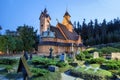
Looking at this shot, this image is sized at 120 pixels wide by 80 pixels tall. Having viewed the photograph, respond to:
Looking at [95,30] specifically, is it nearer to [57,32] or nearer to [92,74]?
[57,32]

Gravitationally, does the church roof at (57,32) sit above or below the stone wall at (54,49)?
above

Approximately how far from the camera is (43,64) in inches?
1406

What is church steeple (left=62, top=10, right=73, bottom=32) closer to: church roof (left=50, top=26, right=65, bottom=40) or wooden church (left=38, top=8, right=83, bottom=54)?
wooden church (left=38, top=8, right=83, bottom=54)

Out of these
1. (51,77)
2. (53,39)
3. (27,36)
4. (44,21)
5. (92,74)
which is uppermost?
(44,21)

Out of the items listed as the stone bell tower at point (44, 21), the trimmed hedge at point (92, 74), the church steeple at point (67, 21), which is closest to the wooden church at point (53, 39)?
the stone bell tower at point (44, 21)

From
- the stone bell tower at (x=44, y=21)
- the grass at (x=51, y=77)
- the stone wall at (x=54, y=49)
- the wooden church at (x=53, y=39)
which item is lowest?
the grass at (x=51, y=77)

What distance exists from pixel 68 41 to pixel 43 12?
9765 mm

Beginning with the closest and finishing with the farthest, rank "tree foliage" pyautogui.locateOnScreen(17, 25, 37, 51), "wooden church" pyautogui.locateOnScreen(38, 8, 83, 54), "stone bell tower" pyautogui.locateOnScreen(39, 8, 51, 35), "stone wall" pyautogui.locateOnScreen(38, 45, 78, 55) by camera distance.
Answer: "stone wall" pyautogui.locateOnScreen(38, 45, 78, 55), "wooden church" pyautogui.locateOnScreen(38, 8, 83, 54), "tree foliage" pyautogui.locateOnScreen(17, 25, 37, 51), "stone bell tower" pyautogui.locateOnScreen(39, 8, 51, 35)

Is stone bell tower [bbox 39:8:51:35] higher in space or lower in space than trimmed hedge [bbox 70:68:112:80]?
higher

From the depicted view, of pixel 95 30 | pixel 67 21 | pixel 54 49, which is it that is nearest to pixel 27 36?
pixel 54 49

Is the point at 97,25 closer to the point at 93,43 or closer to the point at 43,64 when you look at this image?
the point at 93,43

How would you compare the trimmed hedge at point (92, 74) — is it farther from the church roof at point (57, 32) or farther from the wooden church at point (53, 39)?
the church roof at point (57, 32)

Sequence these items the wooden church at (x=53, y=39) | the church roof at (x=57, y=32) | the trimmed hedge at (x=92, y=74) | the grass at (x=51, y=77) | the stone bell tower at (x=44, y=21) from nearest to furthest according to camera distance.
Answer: the grass at (x=51, y=77), the trimmed hedge at (x=92, y=74), the wooden church at (x=53, y=39), the church roof at (x=57, y=32), the stone bell tower at (x=44, y=21)

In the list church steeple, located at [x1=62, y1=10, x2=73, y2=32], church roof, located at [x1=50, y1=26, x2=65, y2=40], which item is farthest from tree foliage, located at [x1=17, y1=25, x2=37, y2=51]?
church steeple, located at [x1=62, y1=10, x2=73, y2=32]
